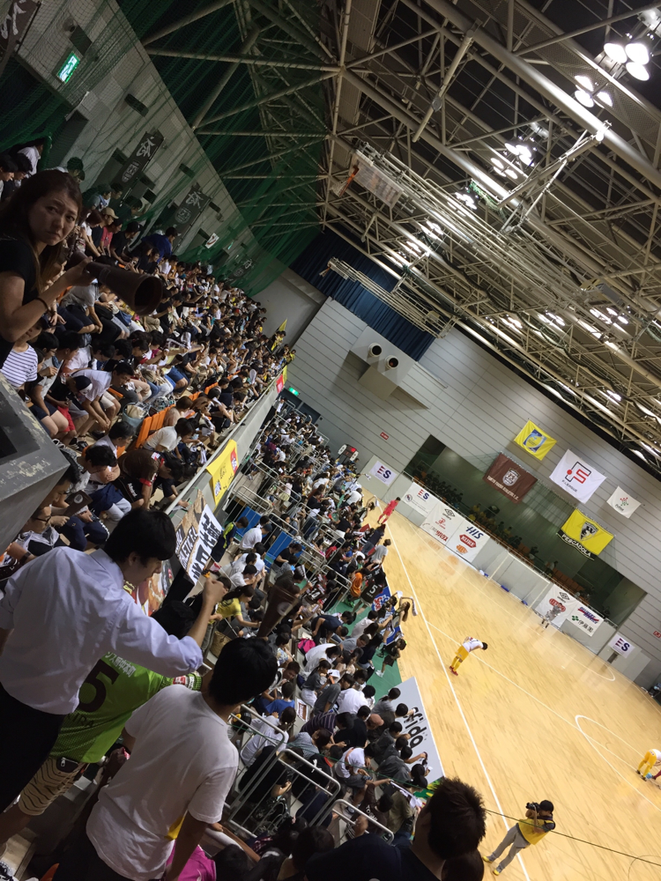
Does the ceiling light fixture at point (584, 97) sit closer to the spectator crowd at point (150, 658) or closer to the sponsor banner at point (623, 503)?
the spectator crowd at point (150, 658)

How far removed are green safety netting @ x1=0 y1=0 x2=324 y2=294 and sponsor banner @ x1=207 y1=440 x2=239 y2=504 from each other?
12.1 feet

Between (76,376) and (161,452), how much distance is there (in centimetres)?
116

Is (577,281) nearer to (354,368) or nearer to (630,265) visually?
(630,265)

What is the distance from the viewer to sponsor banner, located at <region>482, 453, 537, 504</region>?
26094 mm

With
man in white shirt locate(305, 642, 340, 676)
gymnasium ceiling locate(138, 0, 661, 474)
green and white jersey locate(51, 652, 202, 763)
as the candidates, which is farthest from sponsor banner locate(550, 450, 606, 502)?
green and white jersey locate(51, 652, 202, 763)

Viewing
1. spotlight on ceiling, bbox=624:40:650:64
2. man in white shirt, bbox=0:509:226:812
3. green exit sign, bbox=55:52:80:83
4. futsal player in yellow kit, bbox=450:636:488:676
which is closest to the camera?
man in white shirt, bbox=0:509:226:812

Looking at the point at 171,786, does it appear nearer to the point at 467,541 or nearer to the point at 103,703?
the point at 103,703

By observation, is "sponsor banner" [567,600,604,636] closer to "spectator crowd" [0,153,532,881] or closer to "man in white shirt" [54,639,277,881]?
"spectator crowd" [0,153,532,881]

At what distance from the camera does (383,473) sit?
2509 centimetres

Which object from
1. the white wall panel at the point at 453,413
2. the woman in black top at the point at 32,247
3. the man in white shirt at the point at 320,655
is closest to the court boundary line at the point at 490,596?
the white wall panel at the point at 453,413

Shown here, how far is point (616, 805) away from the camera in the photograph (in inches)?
458

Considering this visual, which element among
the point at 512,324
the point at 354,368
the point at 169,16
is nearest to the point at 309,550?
the point at 169,16

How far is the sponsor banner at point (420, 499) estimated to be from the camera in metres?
23.1

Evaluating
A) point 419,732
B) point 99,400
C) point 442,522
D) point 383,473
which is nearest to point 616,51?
point 99,400
